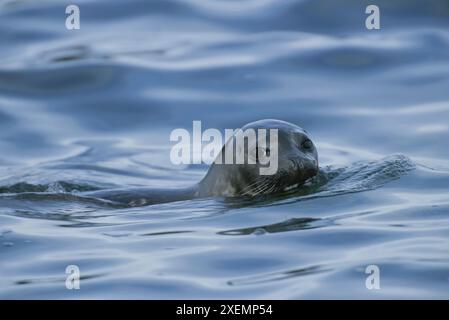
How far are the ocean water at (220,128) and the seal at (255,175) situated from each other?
140mm

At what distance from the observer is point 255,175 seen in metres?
8.18

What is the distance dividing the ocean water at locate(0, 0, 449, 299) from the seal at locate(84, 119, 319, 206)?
0.14 m

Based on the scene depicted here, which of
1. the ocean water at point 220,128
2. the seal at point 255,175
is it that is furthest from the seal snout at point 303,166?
the ocean water at point 220,128

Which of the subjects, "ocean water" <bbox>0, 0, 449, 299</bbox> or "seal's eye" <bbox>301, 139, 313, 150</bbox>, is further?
"seal's eye" <bbox>301, 139, 313, 150</bbox>

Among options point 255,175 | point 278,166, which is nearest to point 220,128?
point 255,175

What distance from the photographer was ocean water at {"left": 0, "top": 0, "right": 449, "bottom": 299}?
6.49 m

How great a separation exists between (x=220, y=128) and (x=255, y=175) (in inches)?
122

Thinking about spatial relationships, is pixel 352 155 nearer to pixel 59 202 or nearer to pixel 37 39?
pixel 59 202

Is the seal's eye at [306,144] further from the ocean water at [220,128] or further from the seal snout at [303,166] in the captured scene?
the ocean water at [220,128]

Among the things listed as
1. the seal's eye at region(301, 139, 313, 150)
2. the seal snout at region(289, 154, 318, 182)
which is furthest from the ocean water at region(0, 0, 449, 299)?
the seal's eye at region(301, 139, 313, 150)

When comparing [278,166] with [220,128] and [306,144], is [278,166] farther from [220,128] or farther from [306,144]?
[220,128]

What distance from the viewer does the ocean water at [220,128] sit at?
256 inches

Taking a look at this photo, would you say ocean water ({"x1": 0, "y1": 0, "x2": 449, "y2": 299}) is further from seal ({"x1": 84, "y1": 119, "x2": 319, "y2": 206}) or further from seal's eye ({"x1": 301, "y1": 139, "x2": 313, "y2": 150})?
seal's eye ({"x1": 301, "y1": 139, "x2": 313, "y2": 150})
